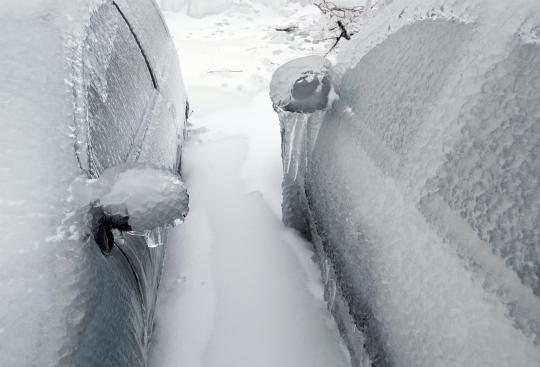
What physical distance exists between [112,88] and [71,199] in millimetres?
681

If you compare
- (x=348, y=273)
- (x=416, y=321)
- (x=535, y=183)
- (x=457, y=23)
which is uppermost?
(x=457, y=23)

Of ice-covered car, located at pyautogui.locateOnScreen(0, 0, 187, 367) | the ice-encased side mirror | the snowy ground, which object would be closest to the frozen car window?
ice-covered car, located at pyautogui.locateOnScreen(0, 0, 187, 367)

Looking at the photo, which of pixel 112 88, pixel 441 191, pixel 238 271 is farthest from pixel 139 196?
pixel 238 271

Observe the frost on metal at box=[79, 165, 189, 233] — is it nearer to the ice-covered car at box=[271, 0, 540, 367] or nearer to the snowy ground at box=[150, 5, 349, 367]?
A: the ice-covered car at box=[271, 0, 540, 367]

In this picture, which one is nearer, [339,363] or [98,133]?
[98,133]

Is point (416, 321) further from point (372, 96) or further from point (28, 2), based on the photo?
point (28, 2)

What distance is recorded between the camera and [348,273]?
58.6 inches

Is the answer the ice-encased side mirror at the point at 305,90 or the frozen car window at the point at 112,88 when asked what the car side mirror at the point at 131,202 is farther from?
the ice-encased side mirror at the point at 305,90

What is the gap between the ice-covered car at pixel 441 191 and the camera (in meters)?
0.85

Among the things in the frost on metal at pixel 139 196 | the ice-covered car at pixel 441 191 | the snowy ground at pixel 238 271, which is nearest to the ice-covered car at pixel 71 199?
the frost on metal at pixel 139 196

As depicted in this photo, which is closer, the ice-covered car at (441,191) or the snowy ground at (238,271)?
the ice-covered car at (441,191)

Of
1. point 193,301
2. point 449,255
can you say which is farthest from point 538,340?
point 193,301

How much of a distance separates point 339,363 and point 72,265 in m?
1.25

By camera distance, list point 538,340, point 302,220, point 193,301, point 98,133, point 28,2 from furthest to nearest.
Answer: point 302,220, point 193,301, point 28,2, point 98,133, point 538,340
